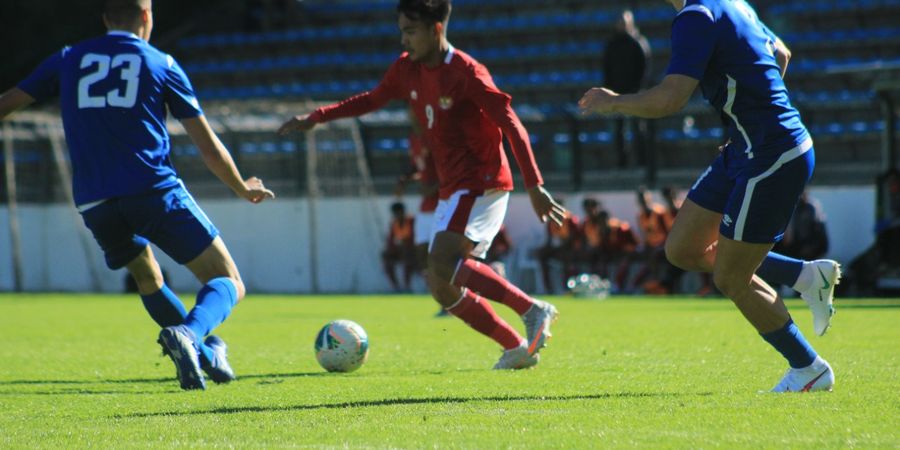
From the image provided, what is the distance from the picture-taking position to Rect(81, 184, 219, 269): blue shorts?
20.4ft

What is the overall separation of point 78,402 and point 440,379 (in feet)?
6.27

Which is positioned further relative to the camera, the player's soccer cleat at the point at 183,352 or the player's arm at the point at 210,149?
the player's arm at the point at 210,149

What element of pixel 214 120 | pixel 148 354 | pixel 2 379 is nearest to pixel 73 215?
pixel 214 120

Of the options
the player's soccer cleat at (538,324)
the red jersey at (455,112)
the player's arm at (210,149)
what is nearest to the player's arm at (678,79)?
the red jersey at (455,112)

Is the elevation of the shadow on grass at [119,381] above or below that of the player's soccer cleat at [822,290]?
below

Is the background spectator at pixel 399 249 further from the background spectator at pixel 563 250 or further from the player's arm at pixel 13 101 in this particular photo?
the player's arm at pixel 13 101

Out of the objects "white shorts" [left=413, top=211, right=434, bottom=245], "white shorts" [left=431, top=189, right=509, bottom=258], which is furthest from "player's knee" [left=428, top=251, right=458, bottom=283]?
"white shorts" [left=413, top=211, right=434, bottom=245]

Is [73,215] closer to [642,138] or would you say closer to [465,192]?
[642,138]

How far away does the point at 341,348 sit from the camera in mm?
7508

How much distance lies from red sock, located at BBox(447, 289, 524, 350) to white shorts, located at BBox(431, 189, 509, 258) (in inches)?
13.7

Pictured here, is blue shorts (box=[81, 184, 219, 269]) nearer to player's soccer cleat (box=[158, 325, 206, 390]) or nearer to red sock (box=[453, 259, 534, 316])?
player's soccer cleat (box=[158, 325, 206, 390])

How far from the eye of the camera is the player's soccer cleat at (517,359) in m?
7.42

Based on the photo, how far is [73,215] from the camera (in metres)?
23.3

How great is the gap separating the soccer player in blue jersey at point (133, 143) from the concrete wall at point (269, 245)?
14542mm
